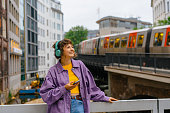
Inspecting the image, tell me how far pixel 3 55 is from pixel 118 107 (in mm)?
21394

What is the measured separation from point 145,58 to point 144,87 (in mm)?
1445

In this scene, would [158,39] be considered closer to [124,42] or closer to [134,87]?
[134,87]

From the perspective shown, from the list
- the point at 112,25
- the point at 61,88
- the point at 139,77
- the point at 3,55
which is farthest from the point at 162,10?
the point at 61,88

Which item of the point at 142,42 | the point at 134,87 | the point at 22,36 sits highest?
the point at 22,36

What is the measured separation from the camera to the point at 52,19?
193 ft

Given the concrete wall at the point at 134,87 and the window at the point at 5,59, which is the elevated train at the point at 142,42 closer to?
the concrete wall at the point at 134,87

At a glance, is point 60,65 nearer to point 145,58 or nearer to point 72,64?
point 72,64

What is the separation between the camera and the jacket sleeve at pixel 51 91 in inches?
78.9

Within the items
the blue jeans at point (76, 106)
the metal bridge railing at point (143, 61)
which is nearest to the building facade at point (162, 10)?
the metal bridge railing at point (143, 61)

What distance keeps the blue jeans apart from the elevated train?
790 cm

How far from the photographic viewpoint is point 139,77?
11.2 meters

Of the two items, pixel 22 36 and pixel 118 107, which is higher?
pixel 22 36

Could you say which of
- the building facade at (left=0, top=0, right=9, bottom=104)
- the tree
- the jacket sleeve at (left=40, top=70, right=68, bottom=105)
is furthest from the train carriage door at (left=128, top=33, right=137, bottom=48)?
the tree

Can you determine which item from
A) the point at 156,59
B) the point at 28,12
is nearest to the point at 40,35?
the point at 28,12
